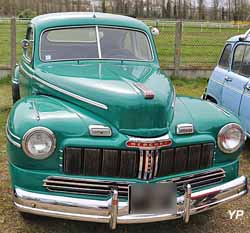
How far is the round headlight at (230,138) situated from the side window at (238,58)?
2.31 meters

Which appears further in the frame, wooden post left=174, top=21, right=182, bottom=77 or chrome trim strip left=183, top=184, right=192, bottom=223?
wooden post left=174, top=21, right=182, bottom=77

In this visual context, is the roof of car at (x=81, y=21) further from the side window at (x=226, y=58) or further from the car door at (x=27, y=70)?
the side window at (x=226, y=58)

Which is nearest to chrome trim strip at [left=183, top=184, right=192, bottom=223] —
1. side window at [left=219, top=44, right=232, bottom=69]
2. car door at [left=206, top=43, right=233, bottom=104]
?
car door at [left=206, top=43, right=233, bottom=104]

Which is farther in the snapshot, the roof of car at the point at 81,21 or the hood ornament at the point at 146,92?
the roof of car at the point at 81,21

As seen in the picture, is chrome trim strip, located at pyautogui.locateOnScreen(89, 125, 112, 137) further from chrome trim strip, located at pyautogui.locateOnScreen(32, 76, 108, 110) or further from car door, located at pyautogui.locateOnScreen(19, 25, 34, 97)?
car door, located at pyautogui.locateOnScreen(19, 25, 34, 97)

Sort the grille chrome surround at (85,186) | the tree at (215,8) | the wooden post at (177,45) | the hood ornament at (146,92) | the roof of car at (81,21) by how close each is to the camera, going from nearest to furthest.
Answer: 1. the grille chrome surround at (85,186)
2. the hood ornament at (146,92)
3. the roof of car at (81,21)
4. the wooden post at (177,45)
5. the tree at (215,8)

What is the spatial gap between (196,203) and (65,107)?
4.15 ft

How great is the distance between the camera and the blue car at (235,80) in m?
5.20

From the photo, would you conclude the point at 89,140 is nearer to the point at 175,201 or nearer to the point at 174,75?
the point at 175,201

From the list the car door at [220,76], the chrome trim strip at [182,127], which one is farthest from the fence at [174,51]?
the chrome trim strip at [182,127]

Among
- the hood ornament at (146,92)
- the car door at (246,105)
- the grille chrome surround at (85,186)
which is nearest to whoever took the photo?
the grille chrome surround at (85,186)

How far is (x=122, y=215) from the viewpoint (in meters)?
3.01

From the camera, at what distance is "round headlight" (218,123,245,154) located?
11.2ft

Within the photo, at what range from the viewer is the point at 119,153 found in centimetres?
305
